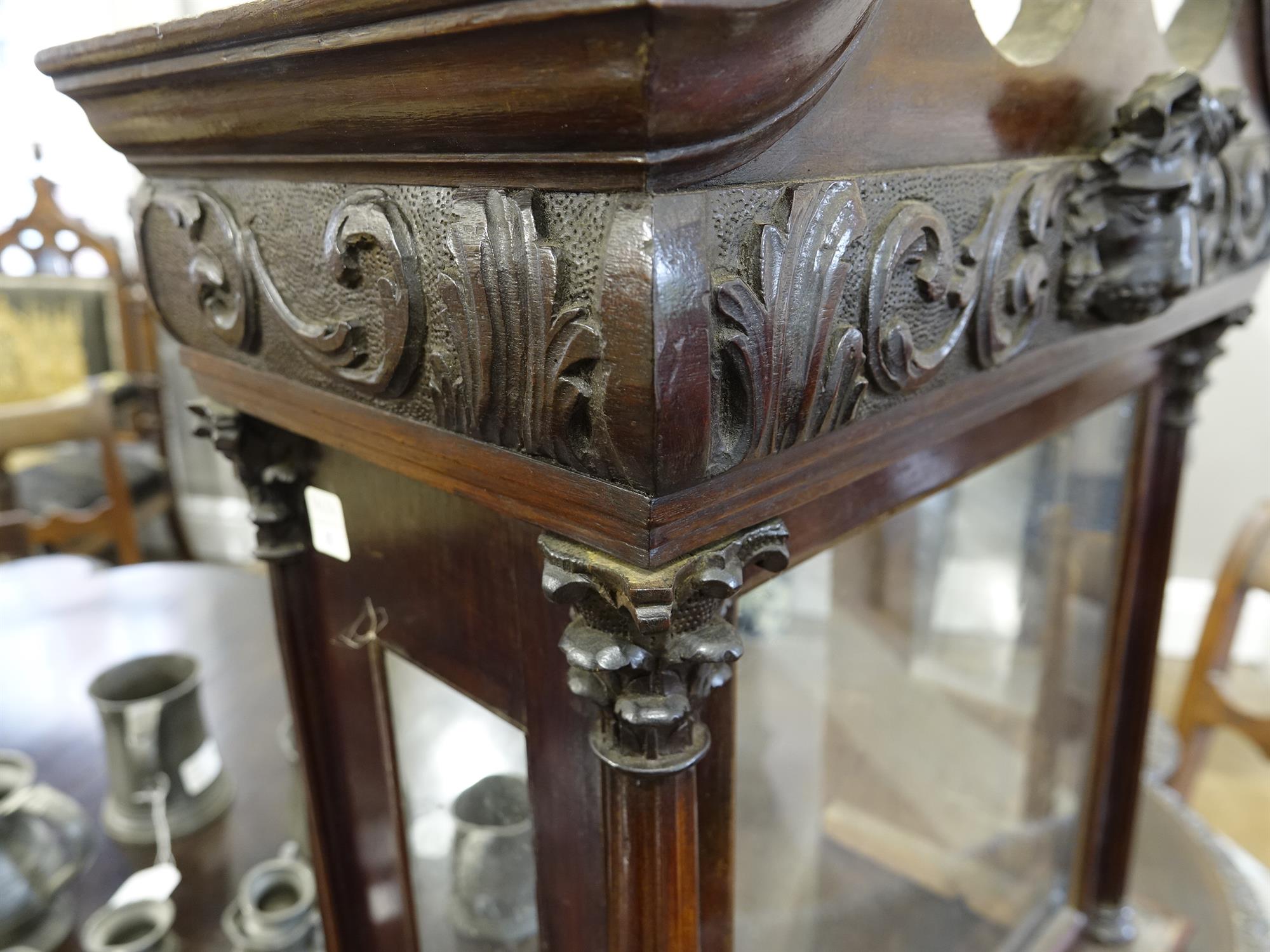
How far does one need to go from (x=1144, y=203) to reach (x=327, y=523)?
1.44 ft

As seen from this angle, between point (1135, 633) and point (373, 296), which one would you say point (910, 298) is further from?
point (1135, 633)

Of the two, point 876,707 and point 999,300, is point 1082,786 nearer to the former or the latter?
point 876,707

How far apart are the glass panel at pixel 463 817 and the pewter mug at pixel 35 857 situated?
0.36 meters

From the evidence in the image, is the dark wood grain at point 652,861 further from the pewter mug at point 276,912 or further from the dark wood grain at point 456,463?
the pewter mug at point 276,912

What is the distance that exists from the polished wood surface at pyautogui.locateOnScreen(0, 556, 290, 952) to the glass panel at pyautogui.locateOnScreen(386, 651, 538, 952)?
327 mm

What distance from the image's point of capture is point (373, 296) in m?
0.34

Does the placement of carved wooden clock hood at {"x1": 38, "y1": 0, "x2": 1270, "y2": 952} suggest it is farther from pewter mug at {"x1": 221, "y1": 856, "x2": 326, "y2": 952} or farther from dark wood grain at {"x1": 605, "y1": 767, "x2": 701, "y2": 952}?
pewter mug at {"x1": 221, "y1": 856, "x2": 326, "y2": 952}

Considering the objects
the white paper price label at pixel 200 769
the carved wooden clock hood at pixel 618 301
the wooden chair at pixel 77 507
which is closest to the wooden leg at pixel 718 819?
the carved wooden clock hood at pixel 618 301

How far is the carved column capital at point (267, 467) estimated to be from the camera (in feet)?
1.63

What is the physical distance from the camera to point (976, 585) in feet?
2.26

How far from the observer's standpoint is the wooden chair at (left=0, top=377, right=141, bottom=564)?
5.06ft

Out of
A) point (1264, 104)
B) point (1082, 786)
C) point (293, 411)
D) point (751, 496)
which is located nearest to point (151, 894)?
point (293, 411)

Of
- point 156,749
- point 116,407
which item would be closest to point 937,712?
point 156,749

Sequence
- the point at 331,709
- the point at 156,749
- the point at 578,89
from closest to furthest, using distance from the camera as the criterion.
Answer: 1. the point at 578,89
2. the point at 331,709
3. the point at 156,749
